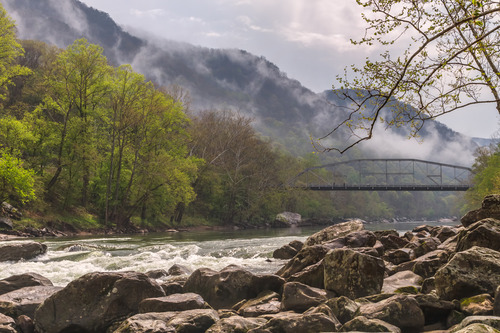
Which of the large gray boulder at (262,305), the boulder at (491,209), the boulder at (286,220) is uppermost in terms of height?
the boulder at (491,209)

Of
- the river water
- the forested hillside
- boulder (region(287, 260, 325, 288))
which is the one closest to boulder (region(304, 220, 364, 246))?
the river water

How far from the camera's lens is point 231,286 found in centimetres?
993

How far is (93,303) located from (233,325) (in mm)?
3191

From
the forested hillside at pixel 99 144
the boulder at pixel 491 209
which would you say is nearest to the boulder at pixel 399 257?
the boulder at pixel 491 209

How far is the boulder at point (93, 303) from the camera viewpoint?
8.37 m

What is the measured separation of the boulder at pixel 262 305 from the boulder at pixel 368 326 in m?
2.11

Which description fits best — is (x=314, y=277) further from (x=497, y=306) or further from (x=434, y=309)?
(x=497, y=306)

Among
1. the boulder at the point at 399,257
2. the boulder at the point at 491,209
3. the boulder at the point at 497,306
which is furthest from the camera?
the boulder at the point at 399,257

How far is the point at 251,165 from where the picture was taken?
213 ft

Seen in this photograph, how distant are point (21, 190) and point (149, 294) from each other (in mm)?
22869

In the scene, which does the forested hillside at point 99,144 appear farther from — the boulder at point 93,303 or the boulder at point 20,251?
the boulder at point 93,303

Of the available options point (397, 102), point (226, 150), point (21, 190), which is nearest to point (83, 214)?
point (21, 190)

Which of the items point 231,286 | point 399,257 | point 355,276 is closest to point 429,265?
point 355,276

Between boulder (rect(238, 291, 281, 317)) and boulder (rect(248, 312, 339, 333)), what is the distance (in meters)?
1.49
